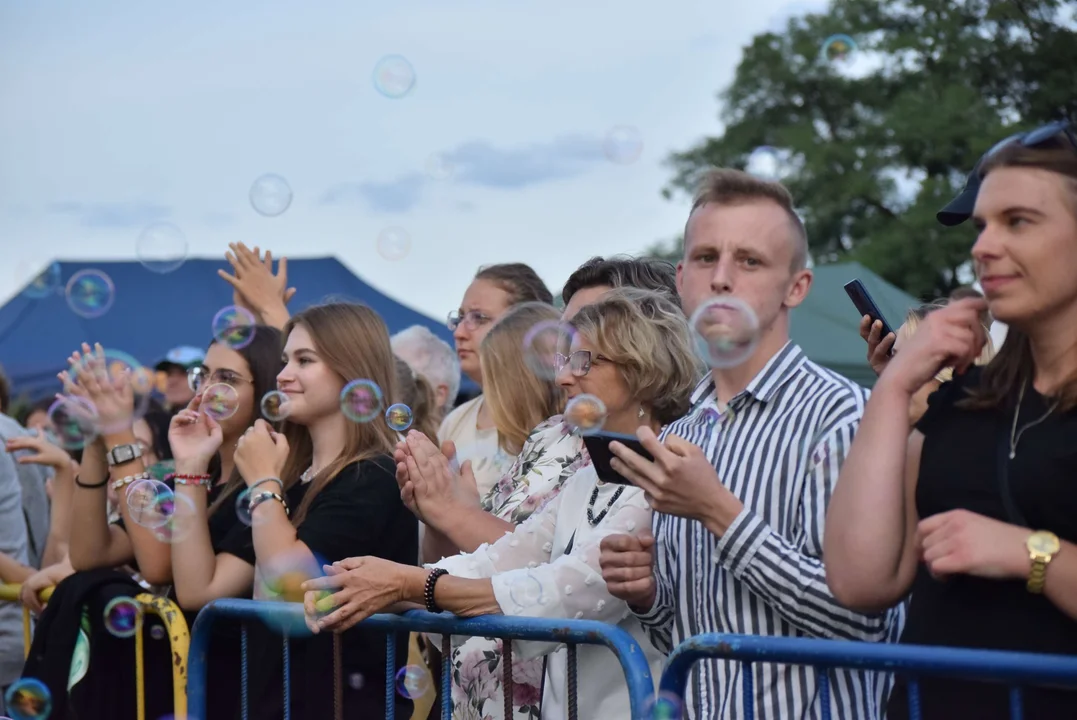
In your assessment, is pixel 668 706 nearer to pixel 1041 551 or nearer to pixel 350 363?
pixel 1041 551

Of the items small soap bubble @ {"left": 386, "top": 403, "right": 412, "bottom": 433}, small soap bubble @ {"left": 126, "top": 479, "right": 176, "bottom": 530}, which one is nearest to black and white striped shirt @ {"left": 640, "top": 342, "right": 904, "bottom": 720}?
small soap bubble @ {"left": 386, "top": 403, "right": 412, "bottom": 433}

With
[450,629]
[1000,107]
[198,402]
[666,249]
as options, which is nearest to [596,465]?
[450,629]

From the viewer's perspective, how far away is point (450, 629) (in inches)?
119

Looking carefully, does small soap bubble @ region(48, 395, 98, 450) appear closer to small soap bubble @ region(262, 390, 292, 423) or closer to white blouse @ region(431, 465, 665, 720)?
small soap bubble @ region(262, 390, 292, 423)

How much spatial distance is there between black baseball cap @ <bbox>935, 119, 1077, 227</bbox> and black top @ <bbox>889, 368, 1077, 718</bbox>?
0.30 m

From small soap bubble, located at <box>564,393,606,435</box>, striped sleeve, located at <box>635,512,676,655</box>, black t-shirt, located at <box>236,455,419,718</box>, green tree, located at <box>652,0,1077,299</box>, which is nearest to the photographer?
striped sleeve, located at <box>635,512,676,655</box>

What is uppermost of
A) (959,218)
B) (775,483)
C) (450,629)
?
(959,218)

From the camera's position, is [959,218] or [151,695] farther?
[151,695]

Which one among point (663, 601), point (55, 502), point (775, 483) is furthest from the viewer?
point (55, 502)

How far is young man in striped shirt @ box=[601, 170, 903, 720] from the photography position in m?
2.43

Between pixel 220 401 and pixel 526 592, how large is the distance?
1.74 m

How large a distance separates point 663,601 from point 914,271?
21.2m

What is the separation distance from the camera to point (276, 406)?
13.5ft

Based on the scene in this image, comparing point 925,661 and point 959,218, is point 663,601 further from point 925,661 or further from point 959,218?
point 959,218
